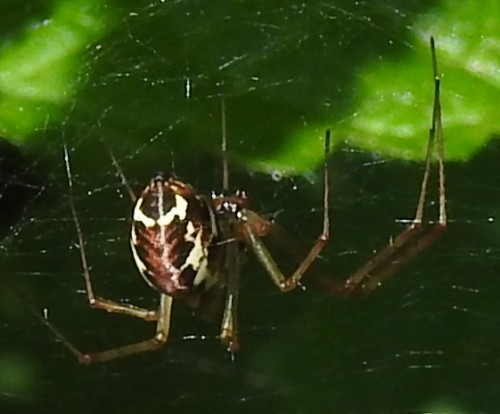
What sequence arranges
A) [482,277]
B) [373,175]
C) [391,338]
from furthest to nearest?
[391,338]
[482,277]
[373,175]

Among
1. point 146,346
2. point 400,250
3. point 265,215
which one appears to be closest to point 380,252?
point 400,250

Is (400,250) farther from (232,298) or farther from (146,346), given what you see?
(146,346)

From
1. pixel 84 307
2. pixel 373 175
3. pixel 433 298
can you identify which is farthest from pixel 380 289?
pixel 84 307

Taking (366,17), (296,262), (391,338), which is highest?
(366,17)

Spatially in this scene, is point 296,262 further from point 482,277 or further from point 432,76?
point 432,76

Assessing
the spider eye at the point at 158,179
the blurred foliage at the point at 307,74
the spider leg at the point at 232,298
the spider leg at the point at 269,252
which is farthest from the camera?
the spider leg at the point at 232,298

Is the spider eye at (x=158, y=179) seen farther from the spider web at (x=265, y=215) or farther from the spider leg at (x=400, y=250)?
the spider leg at (x=400, y=250)

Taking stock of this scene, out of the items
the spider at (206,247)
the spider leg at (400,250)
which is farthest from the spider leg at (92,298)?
the spider leg at (400,250)

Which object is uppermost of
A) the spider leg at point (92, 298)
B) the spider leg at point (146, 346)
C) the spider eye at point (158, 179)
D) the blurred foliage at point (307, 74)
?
the blurred foliage at point (307, 74)
